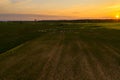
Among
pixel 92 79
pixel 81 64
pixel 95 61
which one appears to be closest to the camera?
pixel 92 79

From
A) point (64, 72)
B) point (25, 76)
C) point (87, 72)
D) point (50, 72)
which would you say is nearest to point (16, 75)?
point (25, 76)

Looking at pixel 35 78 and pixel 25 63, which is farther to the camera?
pixel 25 63

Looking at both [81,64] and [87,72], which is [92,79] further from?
[81,64]

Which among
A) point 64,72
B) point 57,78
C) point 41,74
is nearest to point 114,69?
point 64,72

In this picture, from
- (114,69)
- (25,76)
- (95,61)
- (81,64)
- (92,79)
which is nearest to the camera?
(92,79)

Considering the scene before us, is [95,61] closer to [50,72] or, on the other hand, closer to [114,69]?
[114,69]

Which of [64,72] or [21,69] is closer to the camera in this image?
[64,72]

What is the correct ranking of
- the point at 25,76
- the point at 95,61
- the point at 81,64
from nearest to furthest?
the point at 25,76
the point at 81,64
the point at 95,61

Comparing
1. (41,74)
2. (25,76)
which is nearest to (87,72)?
(41,74)

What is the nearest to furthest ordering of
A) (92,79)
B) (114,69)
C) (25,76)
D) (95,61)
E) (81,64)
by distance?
(92,79) < (25,76) < (114,69) < (81,64) < (95,61)
